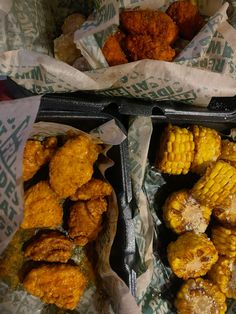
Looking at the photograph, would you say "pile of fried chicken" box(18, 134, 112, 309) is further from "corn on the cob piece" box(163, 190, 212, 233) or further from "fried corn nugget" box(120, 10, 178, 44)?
"fried corn nugget" box(120, 10, 178, 44)

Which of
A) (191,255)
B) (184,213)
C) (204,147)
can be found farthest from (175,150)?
(191,255)

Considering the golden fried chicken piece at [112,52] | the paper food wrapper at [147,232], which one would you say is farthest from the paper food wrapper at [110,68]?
the paper food wrapper at [147,232]

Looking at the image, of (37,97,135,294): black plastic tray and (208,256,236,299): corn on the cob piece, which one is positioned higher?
(37,97,135,294): black plastic tray

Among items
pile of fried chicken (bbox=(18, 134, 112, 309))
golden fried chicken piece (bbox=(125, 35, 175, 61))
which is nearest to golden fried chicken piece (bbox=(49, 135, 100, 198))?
pile of fried chicken (bbox=(18, 134, 112, 309))

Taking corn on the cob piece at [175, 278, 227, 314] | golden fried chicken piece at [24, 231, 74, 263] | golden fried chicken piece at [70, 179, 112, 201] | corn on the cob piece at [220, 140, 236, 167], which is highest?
golden fried chicken piece at [70, 179, 112, 201]

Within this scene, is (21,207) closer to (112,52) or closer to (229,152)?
(112,52)

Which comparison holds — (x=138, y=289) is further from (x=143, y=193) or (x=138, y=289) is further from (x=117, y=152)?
(x=117, y=152)

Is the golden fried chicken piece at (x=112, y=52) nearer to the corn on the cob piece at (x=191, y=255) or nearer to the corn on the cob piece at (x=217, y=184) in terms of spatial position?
the corn on the cob piece at (x=217, y=184)
